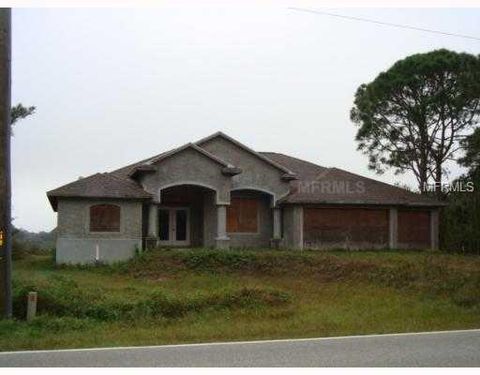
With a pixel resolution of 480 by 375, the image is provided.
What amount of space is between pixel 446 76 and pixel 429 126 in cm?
315

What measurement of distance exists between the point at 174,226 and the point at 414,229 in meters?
11.2

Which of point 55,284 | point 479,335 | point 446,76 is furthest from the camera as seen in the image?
point 446,76

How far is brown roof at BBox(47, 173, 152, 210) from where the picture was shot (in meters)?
25.7

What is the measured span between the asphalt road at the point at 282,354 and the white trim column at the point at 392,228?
18.8 meters

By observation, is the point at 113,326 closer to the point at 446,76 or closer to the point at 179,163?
the point at 179,163

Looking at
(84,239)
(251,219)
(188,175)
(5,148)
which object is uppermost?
(188,175)

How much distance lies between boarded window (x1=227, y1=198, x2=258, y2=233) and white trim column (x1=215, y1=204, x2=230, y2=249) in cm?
187

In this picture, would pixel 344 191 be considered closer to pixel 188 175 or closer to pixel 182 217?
pixel 188 175

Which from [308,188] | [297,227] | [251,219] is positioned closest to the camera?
[297,227]

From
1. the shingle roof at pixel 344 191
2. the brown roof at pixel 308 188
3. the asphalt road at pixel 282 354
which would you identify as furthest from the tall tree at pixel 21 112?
the asphalt road at pixel 282 354

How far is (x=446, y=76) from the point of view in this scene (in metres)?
39.4

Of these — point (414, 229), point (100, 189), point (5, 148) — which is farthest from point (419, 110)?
point (5, 148)

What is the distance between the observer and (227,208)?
2986 centimetres

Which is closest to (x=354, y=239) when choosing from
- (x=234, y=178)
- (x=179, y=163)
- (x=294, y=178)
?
(x=294, y=178)
